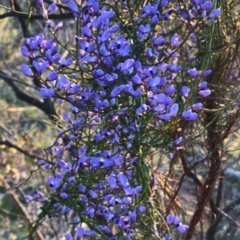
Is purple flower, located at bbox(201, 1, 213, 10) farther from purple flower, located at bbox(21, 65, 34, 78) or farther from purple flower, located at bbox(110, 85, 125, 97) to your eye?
purple flower, located at bbox(21, 65, 34, 78)

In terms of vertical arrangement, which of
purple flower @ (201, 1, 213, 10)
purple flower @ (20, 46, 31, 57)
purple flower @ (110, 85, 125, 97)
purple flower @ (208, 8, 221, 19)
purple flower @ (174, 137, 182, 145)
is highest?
purple flower @ (208, 8, 221, 19)

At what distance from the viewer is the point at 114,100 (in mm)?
1165

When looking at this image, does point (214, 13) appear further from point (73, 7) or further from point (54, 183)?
point (54, 183)

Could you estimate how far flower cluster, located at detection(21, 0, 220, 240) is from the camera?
1.16m

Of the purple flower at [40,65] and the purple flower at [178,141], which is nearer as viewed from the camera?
the purple flower at [40,65]

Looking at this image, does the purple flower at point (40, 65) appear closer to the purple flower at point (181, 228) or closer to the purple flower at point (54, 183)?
the purple flower at point (54, 183)

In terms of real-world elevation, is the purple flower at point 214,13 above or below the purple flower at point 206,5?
above

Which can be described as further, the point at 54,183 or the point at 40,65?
the point at 54,183

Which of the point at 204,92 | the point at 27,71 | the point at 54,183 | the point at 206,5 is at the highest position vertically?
the point at 206,5

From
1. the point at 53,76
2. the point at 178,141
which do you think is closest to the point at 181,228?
the point at 178,141

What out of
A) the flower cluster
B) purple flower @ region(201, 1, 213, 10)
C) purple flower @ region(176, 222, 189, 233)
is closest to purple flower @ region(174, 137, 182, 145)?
the flower cluster

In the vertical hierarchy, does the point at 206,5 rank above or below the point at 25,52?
above

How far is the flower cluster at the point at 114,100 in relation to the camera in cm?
116

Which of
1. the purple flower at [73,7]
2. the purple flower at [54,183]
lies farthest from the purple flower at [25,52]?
the purple flower at [54,183]
